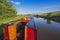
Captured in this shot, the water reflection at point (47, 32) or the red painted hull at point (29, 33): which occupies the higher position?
the red painted hull at point (29, 33)

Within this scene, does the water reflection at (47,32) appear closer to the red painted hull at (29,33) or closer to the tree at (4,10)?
the red painted hull at (29,33)

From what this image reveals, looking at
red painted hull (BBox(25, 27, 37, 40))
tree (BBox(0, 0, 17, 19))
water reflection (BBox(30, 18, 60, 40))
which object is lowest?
water reflection (BBox(30, 18, 60, 40))

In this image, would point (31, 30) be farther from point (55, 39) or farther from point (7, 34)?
point (55, 39)

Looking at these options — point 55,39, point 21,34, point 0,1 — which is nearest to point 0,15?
point 0,1

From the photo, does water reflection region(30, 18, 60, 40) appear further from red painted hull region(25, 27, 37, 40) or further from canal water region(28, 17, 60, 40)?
red painted hull region(25, 27, 37, 40)

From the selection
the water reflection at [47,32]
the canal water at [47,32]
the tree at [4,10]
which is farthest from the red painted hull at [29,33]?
the tree at [4,10]

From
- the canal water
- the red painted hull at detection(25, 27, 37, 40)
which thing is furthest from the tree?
the red painted hull at detection(25, 27, 37, 40)

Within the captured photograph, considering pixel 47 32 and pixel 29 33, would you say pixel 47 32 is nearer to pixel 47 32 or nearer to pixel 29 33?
pixel 47 32

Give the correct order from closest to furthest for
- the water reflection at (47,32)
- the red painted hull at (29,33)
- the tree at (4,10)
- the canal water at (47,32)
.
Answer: the red painted hull at (29,33)
the canal water at (47,32)
the water reflection at (47,32)
the tree at (4,10)

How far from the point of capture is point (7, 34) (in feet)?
5.69

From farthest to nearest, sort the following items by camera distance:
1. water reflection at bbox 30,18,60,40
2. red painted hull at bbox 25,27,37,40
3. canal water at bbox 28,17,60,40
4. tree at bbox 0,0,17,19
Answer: tree at bbox 0,0,17,19
water reflection at bbox 30,18,60,40
canal water at bbox 28,17,60,40
red painted hull at bbox 25,27,37,40

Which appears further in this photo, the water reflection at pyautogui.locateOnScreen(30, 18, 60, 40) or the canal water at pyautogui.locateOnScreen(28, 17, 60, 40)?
the water reflection at pyautogui.locateOnScreen(30, 18, 60, 40)

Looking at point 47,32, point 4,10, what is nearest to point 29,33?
point 4,10

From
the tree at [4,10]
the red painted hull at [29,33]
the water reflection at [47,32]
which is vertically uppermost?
the tree at [4,10]
